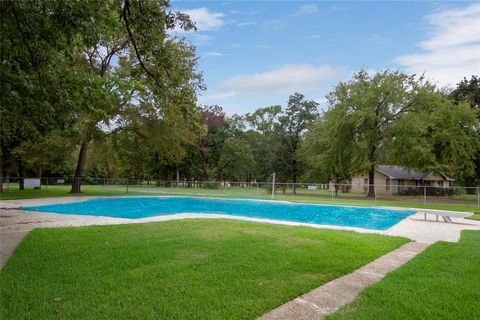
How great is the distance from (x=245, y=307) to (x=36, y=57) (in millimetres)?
4962

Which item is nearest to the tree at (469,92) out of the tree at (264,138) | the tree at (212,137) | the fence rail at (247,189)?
the fence rail at (247,189)

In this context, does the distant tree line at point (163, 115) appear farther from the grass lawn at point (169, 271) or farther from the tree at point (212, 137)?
the grass lawn at point (169, 271)

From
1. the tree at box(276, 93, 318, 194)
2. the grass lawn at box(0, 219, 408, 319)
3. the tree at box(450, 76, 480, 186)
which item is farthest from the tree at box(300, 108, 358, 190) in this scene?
the grass lawn at box(0, 219, 408, 319)

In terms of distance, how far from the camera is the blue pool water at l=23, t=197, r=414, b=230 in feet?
50.3

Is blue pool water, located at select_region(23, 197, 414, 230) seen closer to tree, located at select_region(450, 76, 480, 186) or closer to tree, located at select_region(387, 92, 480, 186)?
tree, located at select_region(387, 92, 480, 186)

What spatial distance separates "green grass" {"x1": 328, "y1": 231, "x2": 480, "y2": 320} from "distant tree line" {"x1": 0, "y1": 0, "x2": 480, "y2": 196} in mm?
4334

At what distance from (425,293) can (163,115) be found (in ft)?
65.1

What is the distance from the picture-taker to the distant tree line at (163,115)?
18.9 feet

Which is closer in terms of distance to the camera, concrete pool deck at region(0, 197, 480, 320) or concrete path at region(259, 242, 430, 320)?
concrete path at region(259, 242, 430, 320)

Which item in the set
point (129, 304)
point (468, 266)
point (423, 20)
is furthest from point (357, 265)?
point (423, 20)

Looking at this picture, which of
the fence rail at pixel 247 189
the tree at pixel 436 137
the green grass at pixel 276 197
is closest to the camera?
the green grass at pixel 276 197

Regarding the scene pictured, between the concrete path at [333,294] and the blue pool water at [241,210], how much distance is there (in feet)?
28.3

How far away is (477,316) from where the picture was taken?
11.6ft

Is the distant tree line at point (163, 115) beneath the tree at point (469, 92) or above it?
beneath
